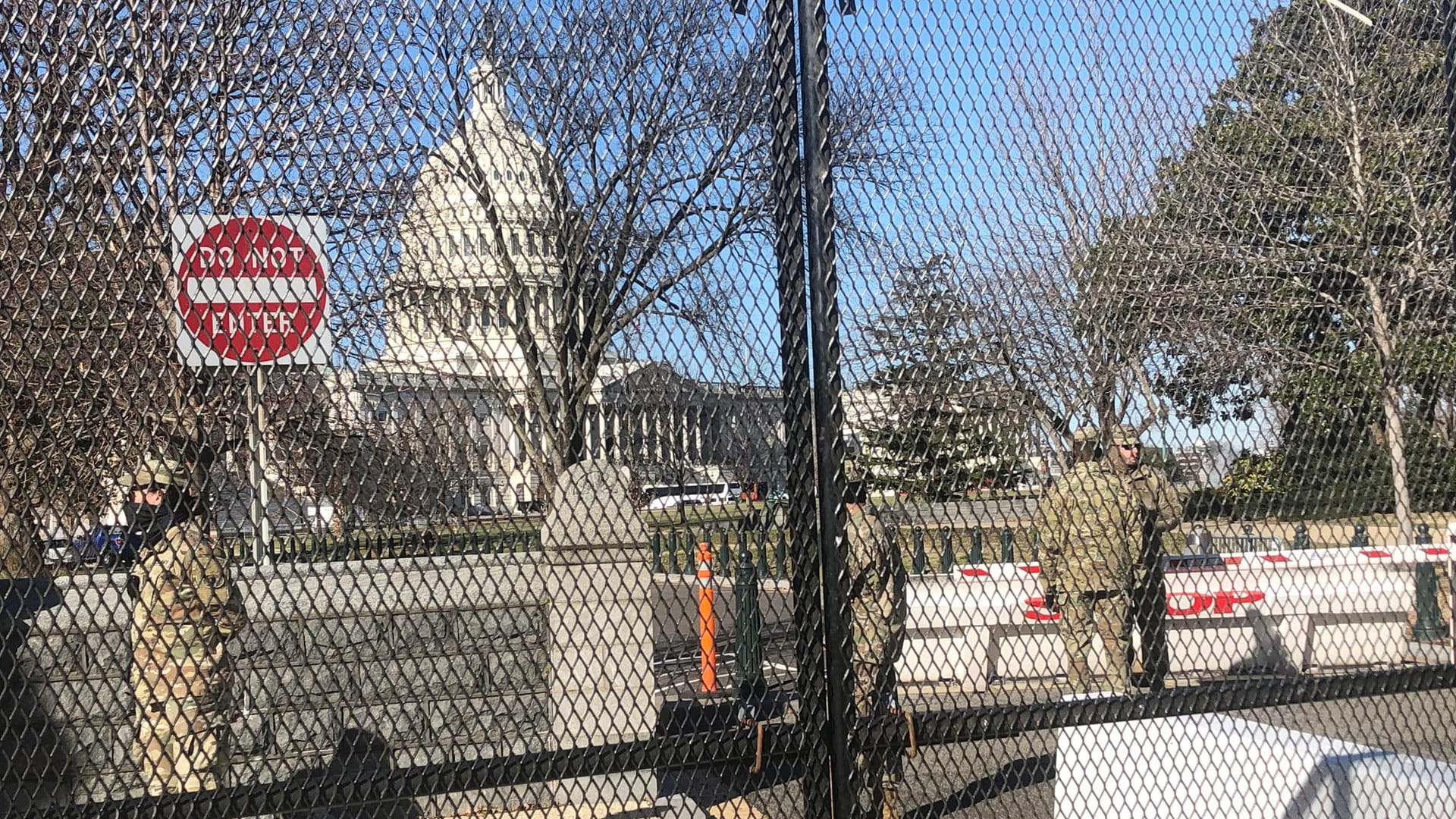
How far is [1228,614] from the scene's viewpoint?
385 cm

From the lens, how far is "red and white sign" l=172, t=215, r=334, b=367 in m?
2.41

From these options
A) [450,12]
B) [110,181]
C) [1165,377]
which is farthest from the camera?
[1165,377]

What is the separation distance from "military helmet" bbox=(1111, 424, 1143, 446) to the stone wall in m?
1.55

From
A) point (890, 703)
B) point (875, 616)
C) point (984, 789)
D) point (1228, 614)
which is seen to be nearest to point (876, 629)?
point (875, 616)

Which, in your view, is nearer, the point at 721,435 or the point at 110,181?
the point at 110,181

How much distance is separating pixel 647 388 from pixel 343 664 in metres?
0.95

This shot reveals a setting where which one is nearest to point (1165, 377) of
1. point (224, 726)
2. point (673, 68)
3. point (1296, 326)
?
point (1296, 326)

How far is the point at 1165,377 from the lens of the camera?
3.22 metres

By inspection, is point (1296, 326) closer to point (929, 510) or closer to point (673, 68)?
point (929, 510)

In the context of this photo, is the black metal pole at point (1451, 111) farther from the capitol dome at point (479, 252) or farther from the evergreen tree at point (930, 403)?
the capitol dome at point (479, 252)

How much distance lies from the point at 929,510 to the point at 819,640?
1.70ft

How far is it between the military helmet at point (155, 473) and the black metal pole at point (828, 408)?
1.36 metres

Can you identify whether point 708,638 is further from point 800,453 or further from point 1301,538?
point 1301,538

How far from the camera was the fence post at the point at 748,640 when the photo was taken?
2887 mm
